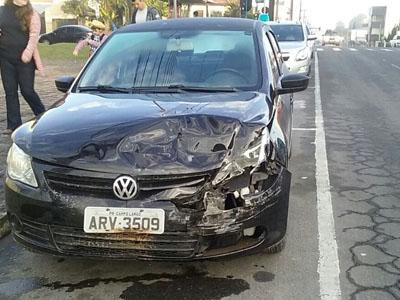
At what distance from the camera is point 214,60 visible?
435 cm

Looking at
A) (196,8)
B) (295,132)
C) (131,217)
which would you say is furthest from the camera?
(196,8)

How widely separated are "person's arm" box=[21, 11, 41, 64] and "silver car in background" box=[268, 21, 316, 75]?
18.8 ft

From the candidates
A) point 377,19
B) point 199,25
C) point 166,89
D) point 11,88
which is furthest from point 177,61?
point 377,19

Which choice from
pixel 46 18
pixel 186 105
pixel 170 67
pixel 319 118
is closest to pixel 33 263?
pixel 186 105

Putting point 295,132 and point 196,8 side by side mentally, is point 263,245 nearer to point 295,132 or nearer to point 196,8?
point 295,132

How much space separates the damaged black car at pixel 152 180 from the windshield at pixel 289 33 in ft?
35.3

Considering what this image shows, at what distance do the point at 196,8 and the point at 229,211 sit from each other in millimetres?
54308


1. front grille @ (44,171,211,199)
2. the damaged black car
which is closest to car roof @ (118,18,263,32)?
the damaged black car

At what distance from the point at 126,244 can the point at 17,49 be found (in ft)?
15.2

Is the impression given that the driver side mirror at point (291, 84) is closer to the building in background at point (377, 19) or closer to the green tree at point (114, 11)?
the green tree at point (114, 11)

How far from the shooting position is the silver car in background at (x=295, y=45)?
12438 mm

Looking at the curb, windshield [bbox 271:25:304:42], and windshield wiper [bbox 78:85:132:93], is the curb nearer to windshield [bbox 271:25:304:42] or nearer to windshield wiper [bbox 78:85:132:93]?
windshield wiper [bbox 78:85:132:93]

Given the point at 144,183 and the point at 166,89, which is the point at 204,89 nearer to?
the point at 166,89

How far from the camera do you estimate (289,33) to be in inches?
567
